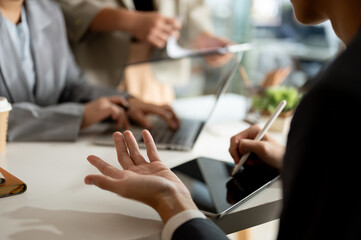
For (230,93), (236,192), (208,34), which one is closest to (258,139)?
(236,192)

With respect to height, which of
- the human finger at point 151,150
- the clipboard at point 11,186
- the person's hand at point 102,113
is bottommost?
the person's hand at point 102,113

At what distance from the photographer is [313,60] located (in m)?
4.71

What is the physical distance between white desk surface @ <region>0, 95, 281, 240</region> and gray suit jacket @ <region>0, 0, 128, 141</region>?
79mm

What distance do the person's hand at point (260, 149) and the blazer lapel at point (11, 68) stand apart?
27.6 inches

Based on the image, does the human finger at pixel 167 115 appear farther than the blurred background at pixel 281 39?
No

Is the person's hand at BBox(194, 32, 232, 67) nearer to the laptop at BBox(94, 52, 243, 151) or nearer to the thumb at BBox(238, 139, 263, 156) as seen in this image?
the laptop at BBox(94, 52, 243, 151)

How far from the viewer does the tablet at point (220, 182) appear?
0.83 m

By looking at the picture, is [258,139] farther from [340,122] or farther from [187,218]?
[340,122]

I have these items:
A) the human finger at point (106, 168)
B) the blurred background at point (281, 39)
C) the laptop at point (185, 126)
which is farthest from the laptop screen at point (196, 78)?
the blurred background at point (281, 39)

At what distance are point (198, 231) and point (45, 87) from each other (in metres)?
0.97

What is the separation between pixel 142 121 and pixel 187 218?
690 millimetres

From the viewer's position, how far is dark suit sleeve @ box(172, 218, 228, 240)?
2.19 ft

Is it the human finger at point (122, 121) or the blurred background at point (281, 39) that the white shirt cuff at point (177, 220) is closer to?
the human finger at point (122, 121)

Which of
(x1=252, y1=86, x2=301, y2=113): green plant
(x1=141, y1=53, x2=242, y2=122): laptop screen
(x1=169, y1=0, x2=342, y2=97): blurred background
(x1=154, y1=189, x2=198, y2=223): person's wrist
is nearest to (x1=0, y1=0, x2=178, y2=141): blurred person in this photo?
(x1=141, y1=53, x2=242, y2=122): laptop screen
